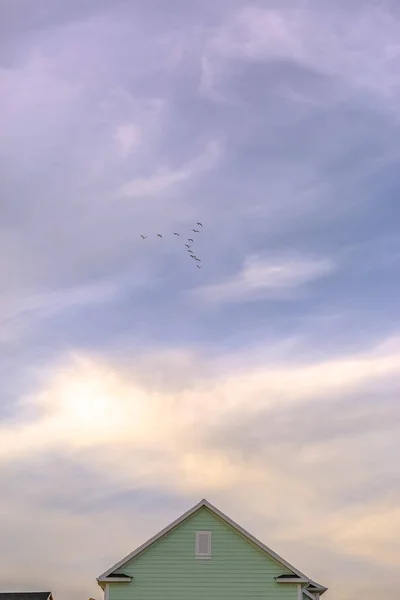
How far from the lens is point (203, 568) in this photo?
4175 cm

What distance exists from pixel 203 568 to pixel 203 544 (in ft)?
3.20

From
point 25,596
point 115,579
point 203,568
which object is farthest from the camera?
point 25,596

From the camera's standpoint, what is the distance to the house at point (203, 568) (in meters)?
41.3

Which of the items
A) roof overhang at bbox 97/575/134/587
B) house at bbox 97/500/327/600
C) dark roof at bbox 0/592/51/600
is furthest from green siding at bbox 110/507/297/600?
dark roof at bbox 0/592/51/600

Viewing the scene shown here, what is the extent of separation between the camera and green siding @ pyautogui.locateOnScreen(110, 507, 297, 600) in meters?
41.4

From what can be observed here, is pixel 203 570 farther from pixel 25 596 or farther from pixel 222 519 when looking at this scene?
pixel 25 596

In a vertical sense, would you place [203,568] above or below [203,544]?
below

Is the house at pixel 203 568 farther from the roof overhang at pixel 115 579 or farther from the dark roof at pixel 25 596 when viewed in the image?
the dark roof at pixel 25 596

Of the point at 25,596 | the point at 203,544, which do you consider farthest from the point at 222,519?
the point at 25,596

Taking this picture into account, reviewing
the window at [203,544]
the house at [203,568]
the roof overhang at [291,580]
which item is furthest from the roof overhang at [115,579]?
the roof overhang at [291,580]

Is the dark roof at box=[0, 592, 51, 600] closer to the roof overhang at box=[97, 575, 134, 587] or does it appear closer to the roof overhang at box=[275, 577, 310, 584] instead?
the roof overhang at box=[97, 575, 134, 587]

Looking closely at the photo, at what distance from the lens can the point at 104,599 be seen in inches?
1624

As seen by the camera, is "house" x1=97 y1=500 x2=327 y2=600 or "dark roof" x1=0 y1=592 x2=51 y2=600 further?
"dark roof" x1=0 y1=592 x2=51 y2=600

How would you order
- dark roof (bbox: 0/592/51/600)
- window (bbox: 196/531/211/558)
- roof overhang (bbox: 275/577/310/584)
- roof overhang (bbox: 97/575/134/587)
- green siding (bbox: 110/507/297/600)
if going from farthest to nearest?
1. dark roof (bbox: 0/592/51/600)
2. window (bbox: 196/531/211/558)
3. green siding (bbox: 110/507/297/600)
4. roof overhang (bbox: 275/577/310/584)
5. roof overhang (bbox: 97/575/134/587)
